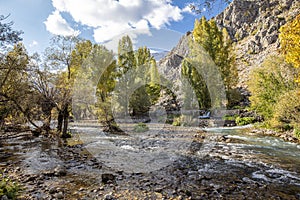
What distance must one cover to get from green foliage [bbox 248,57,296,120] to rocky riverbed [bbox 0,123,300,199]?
738cm

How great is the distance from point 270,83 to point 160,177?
41.4 feet

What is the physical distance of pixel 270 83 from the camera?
1452 cm

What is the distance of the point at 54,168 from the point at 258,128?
15082 mm

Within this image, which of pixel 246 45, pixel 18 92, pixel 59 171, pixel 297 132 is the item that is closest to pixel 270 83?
pixel 297 132

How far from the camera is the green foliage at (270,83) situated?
14.1 metres

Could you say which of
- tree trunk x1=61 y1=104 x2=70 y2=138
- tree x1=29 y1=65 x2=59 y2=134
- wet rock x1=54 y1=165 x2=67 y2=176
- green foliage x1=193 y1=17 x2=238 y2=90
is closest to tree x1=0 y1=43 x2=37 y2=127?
tree x1=29 y1=65 x2=59 y2=134

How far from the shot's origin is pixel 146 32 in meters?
13.7

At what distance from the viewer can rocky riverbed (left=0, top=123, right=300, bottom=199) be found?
4770 millimetres

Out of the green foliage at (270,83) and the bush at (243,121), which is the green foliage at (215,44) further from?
the green foliage at (270,83)

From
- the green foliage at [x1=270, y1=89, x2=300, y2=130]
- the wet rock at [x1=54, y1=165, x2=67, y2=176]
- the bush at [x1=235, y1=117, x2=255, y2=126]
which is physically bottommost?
the wet rock at [x1=54, y1=165, x2=67, y2=176]

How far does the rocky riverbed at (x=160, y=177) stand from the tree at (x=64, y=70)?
4083 mm

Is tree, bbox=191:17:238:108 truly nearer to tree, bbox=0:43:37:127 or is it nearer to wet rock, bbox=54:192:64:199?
tree, bbox=0:43:37:127

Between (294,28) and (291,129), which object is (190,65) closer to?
(291,129)

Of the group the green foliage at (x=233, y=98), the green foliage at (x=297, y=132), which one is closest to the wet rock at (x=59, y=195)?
the green foliage at (x=297, y=132)
